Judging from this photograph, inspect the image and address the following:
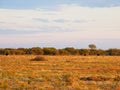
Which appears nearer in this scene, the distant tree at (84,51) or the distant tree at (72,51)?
the distant tree at (84,51)

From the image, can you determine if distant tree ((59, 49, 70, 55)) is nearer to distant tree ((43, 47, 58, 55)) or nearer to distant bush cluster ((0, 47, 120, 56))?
distant bush cluster ((0, 47, 120, 56))

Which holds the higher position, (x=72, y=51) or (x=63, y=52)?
(x=72, y=51)

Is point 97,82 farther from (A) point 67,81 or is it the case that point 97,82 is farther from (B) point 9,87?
(B) point 9,87

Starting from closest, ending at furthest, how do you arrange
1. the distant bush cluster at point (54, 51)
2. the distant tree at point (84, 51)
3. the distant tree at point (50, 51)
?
the distant tree at point (50, 51), the distant bush cluster at point (54, 51), the distant tree at point (84, 51)

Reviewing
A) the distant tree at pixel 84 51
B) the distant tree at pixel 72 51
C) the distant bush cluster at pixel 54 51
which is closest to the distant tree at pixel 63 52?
the distant bush cluster at pixel 54 51

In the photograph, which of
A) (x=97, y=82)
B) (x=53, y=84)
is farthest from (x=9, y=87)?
(x=97, y=82)

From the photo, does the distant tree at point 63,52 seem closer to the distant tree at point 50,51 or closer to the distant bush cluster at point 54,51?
the distant bush cluster at point 54,51

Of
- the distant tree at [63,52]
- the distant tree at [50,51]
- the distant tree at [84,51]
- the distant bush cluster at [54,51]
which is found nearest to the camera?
the distant tree at [50,51]

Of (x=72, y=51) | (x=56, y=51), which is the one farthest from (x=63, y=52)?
(x=72, y=51)

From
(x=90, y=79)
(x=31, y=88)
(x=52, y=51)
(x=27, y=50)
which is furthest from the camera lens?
(x=27, y=50)

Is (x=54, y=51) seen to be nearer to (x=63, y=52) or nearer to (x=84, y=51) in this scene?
(x=63, y=52)

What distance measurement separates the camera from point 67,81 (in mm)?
23938

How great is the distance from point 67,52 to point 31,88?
Answer: 75.7m

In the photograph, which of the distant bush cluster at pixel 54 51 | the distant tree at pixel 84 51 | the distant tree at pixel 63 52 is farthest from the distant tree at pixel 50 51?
the distant tree at pixel 84 51
